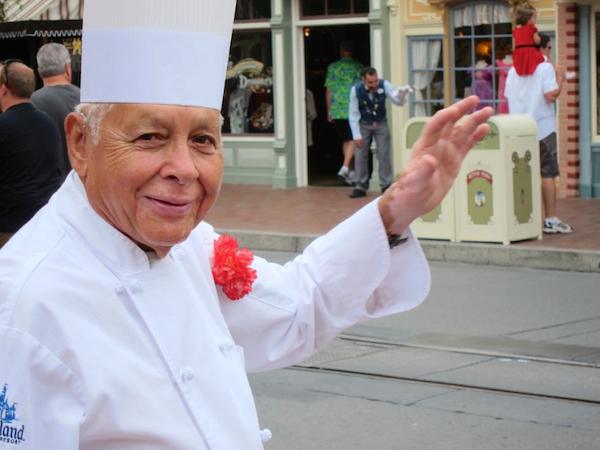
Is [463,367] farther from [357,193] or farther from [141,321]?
[357,193]

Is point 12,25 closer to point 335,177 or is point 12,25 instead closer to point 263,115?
point 263,115

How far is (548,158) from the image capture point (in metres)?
13.6

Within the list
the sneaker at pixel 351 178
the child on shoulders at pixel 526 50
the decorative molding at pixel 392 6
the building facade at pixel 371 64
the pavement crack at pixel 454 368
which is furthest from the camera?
the sneaker at pixel 351 178

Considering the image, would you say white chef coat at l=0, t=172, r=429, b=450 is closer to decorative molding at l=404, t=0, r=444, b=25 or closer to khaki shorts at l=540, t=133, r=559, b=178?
khaki shorts at l=540, t=133, r=559, b=178

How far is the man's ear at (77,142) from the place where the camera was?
278cm

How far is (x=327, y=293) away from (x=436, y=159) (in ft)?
1.45

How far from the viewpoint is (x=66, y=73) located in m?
9.16

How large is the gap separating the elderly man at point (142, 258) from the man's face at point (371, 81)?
47.1 feet

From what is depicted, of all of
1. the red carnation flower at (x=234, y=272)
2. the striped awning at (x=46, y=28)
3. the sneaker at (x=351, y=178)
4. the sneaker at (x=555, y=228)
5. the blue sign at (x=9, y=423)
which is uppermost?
the striped awning at (x=46, y=28)

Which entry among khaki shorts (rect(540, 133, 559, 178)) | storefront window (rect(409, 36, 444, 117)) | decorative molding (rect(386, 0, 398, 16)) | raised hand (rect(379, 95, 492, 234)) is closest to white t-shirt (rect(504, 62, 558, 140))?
khaki shorts (rect(540, 133, 559, 178))

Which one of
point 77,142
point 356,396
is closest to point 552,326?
point 356,396

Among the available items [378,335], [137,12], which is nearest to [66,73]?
[378,335]

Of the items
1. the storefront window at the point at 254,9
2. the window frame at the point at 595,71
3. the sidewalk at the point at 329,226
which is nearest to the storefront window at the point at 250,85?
the storefront window at the point at 254,9

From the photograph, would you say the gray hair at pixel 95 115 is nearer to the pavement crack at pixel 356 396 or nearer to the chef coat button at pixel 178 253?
the chef coat button at pixel 178 253
